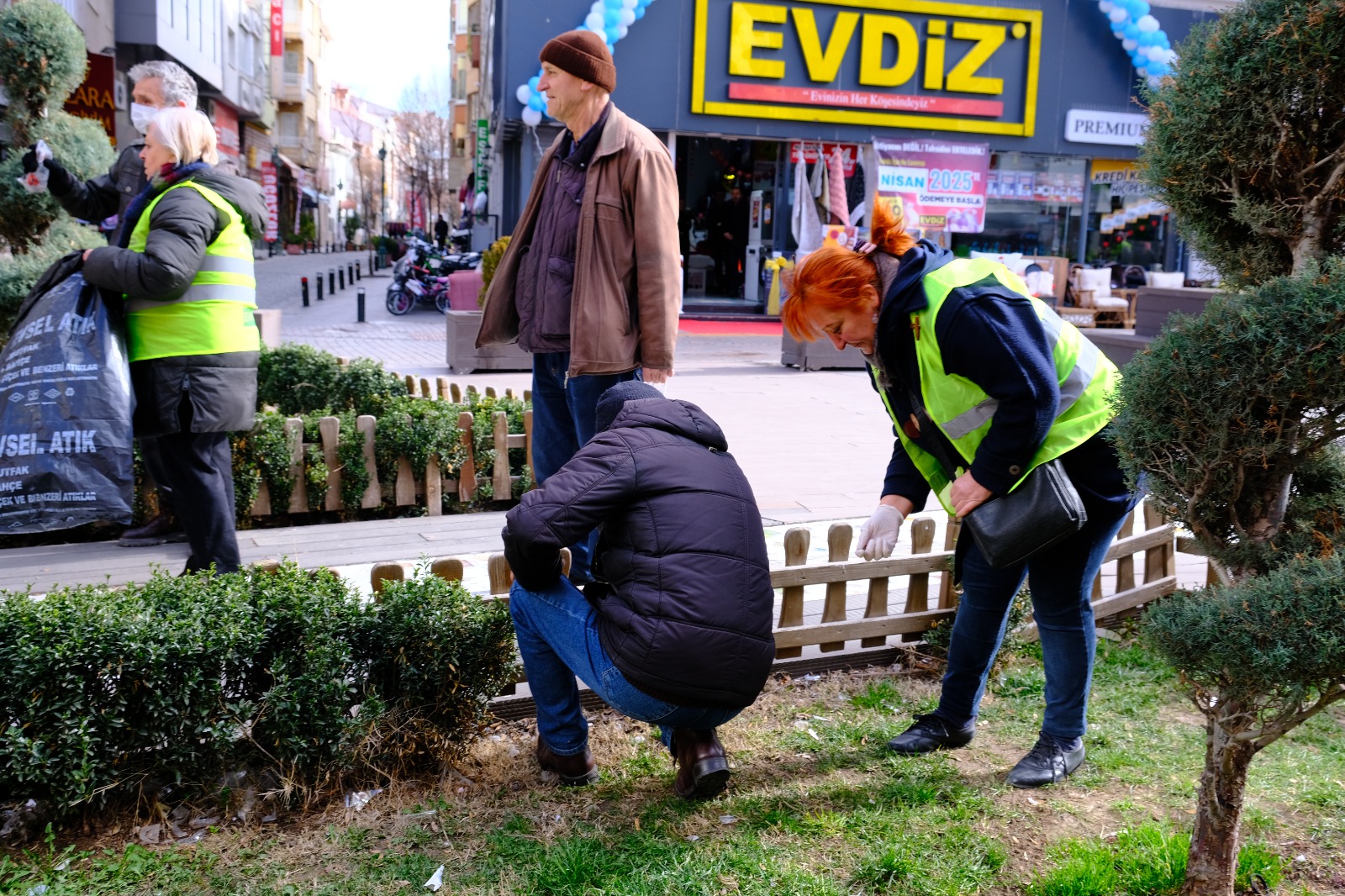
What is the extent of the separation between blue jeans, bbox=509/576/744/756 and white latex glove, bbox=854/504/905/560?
0.70 meters

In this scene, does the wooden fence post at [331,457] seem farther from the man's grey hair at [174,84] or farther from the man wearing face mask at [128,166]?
the man's grey hair at [174,84]

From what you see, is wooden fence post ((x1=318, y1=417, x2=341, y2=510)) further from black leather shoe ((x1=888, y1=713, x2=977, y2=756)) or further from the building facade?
the building facade

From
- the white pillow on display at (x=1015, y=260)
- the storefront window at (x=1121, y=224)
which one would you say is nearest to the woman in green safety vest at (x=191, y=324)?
the white pillow on display at (x=1015, y=260)

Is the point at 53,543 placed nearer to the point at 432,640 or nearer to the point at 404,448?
the point at 404,448

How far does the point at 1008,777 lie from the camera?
10.9 feet

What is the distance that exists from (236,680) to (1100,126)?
21.6 m

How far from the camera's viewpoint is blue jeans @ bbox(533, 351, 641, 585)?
363 centimetres

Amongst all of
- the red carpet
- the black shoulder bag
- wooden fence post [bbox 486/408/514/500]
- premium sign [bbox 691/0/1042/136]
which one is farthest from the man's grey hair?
premium sign [bbox 691/0/1042/136]

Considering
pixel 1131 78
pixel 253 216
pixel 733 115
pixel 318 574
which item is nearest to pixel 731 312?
pixel 733 115

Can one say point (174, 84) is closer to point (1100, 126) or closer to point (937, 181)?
point (937, 181)

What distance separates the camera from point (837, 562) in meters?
4.15

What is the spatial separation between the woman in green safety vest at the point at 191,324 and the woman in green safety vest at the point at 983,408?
2.23 metres

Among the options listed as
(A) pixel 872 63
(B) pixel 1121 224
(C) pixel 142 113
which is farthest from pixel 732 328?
(C) pixel 142 113

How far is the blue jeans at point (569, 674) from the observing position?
2826 millimetres
